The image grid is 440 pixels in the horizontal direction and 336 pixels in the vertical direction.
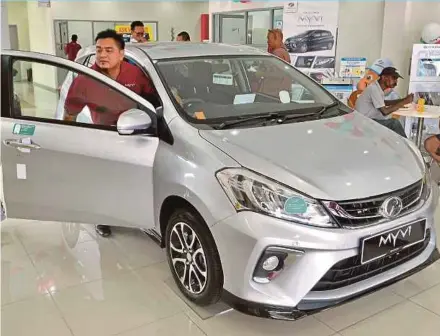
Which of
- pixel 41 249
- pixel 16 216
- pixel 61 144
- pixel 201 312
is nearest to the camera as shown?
pixel 201 312

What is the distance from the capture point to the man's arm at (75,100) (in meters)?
2.61

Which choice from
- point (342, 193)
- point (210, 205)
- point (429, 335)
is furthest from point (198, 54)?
point (429, 335)

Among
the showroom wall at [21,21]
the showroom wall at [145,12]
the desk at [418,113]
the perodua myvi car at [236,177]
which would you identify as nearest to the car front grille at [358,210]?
the perodua myvi car at [236,177]

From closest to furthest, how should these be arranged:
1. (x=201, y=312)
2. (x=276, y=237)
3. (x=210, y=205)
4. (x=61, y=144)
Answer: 1. (x=276, y=237)
2. (x=210, y=205)
3. (x=201, y=312)
4. (x=61, y=144)

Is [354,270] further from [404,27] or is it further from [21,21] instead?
[21,21]

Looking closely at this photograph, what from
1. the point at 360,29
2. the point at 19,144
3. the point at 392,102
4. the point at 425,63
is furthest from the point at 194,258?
the point at 360,29

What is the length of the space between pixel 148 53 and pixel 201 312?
148cm

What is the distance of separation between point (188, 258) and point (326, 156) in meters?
0.81

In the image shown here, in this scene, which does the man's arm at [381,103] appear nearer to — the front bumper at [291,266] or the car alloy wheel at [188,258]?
the front bumper at [291,266]

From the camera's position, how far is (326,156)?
2098 mm

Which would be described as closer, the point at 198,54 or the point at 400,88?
the point at 198,54

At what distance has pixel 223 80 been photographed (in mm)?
2734

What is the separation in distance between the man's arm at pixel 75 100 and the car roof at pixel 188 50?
419 mm

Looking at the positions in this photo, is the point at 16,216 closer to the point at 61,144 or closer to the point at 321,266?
the point at 61,144
